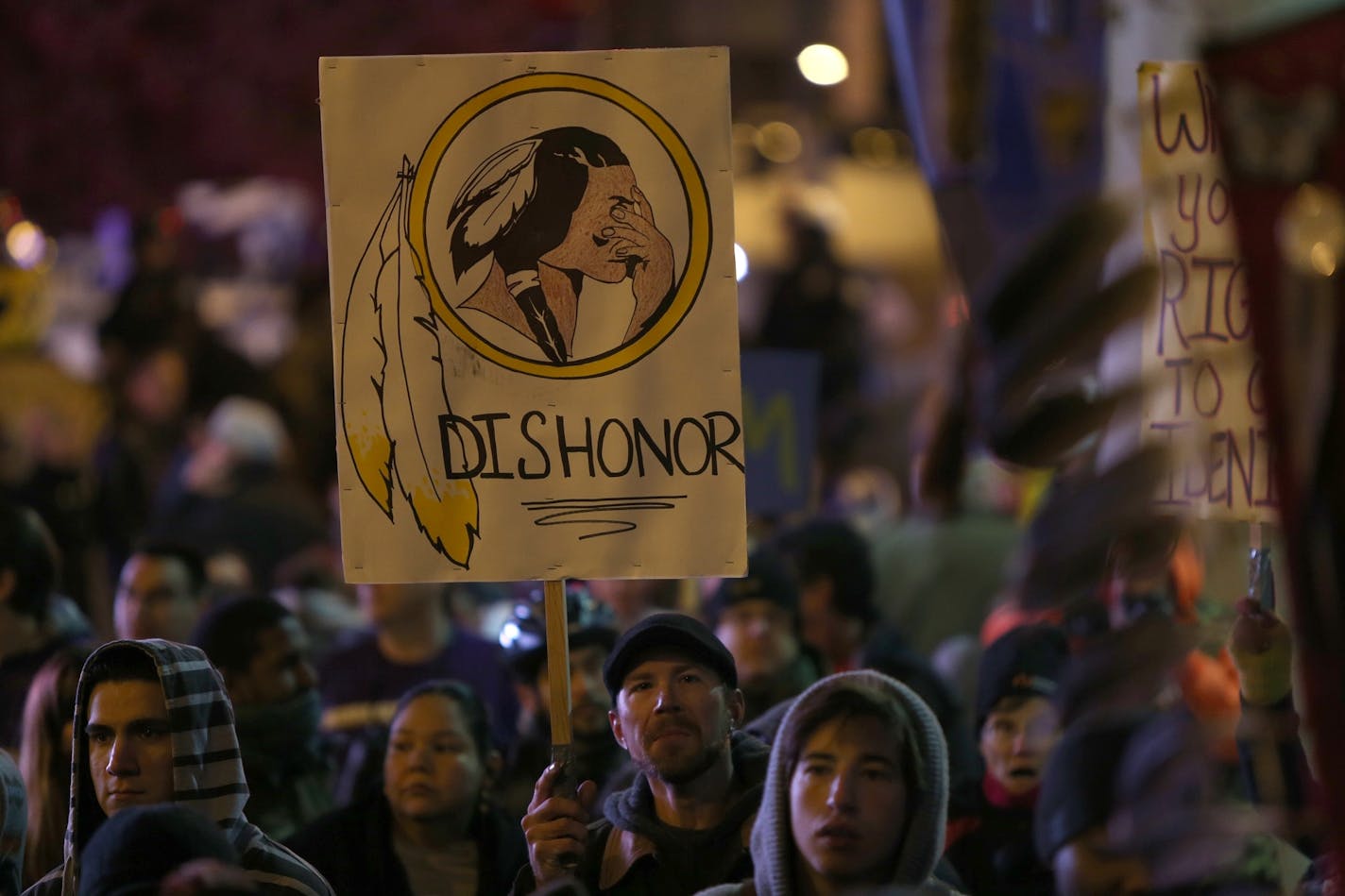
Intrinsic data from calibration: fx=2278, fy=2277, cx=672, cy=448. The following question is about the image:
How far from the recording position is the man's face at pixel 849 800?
15.4 ft

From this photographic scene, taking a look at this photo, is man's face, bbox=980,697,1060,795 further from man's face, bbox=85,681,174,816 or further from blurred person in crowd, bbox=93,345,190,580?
blurred person in crowd, bbox=93,345,190,580

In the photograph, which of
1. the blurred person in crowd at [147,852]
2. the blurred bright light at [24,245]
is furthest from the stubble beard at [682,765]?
the blurred bright light at [24,245]

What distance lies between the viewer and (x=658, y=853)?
5.32 metres

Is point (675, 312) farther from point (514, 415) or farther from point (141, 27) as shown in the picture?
point (141, 27)

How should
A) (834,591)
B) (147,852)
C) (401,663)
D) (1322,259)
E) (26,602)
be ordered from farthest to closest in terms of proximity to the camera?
(834,591)
(401,663)
(26,602)
(147,852)
(1322,259)

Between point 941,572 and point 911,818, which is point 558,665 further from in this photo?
point 941,572

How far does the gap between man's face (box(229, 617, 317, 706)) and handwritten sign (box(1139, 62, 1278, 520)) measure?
295 centimetres

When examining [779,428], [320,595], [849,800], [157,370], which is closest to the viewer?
[849,800]

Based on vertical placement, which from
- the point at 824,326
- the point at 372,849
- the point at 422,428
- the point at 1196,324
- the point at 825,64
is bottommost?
the point at 372,849

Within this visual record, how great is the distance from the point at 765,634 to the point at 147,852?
3274 mm

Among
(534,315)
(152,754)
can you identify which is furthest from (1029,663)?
(152,754)

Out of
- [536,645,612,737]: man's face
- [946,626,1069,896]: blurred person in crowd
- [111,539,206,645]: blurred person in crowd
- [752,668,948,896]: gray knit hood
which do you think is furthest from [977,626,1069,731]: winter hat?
[111,539,206,645]: blurred person in crowd

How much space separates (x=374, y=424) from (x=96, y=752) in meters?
0.95

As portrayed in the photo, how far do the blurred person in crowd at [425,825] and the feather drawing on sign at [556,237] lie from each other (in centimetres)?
153
